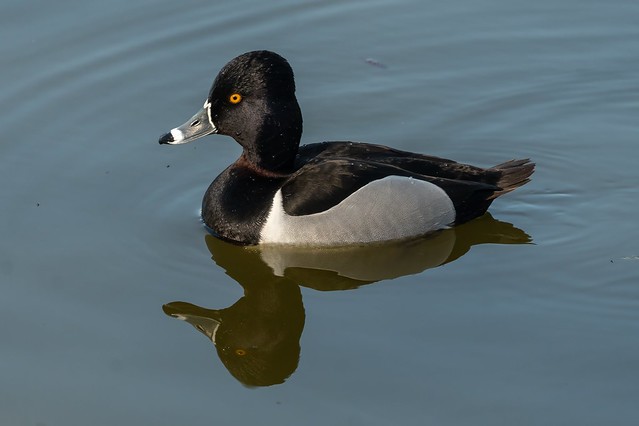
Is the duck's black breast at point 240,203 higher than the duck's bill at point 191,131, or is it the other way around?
the duck's bill at point 191,131

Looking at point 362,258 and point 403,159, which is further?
point 403,159

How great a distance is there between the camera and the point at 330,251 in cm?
947

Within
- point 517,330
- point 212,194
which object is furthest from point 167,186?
point 517,330

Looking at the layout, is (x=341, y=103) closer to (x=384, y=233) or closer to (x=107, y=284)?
(x=384, y=233)

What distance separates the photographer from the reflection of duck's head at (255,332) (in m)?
7.94

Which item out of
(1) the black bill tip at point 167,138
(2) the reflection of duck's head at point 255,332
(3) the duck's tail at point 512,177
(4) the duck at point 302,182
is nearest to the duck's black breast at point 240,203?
(4) the duck at point 302,182

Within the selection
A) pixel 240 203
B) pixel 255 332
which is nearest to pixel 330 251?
pixel 240 203

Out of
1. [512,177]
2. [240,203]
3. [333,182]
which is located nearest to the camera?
[333,182]

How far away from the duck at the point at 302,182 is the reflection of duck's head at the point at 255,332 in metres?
0.66

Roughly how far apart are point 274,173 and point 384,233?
40.5 inches

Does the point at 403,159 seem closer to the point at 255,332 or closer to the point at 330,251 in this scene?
the point at 330,251

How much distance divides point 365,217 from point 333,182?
38 cm

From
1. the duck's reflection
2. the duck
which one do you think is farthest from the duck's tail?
the duck's reflection

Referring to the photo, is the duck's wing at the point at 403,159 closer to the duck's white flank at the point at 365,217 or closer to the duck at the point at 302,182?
the duck at the point at 302,182
